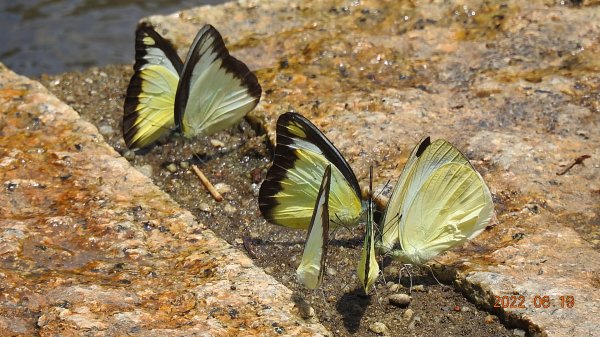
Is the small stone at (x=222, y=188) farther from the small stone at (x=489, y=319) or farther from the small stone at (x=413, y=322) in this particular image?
the small stone at (x=489, y=319)

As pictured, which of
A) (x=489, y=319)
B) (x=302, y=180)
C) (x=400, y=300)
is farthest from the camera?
(x=302, y=180)

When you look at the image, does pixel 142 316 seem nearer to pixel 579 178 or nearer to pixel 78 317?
pixel 78 317

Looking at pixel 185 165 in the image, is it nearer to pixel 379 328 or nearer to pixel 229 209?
pixel 229 209

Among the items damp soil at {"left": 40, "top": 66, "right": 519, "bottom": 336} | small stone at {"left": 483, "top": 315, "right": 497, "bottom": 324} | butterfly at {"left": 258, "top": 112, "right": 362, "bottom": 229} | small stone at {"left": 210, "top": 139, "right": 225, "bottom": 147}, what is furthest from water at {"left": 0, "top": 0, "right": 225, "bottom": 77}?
small stone at {"left": 483, "top": 315, "right": 497, "bottom": 324}

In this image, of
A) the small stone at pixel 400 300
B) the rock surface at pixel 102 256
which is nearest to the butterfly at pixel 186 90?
the rock surface at pixel 102 256

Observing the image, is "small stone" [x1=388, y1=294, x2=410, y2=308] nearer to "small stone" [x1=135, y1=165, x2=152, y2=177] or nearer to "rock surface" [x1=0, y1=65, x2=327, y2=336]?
"rock surface" [x1=0, y1=65, x2=327, y2=336]

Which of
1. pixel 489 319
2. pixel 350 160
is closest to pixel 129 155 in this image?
pixel 350 160
